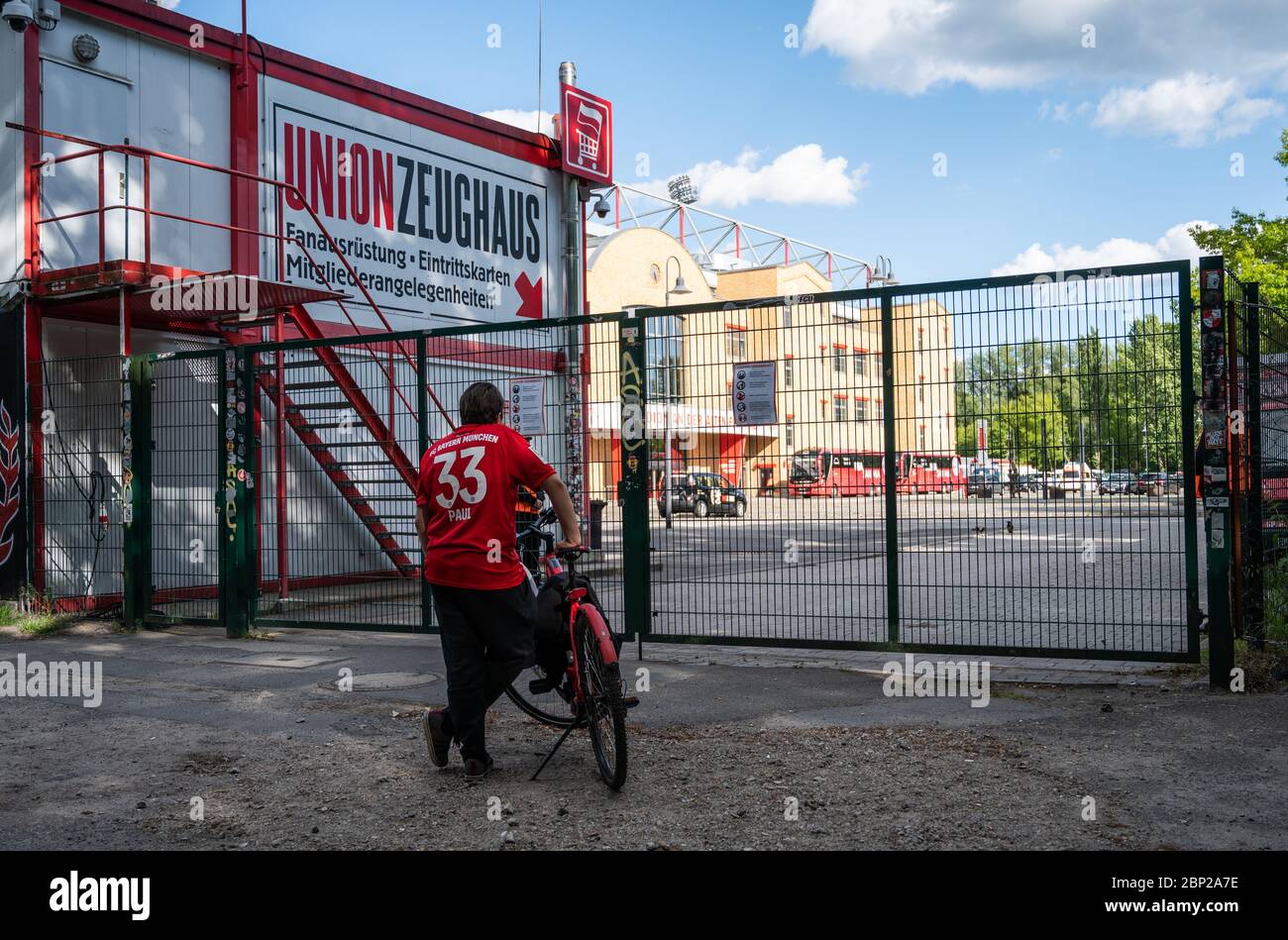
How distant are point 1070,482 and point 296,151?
10810 millimetres

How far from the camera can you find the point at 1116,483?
289 inches

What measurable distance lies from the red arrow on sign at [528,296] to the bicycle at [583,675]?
1226 centimetres

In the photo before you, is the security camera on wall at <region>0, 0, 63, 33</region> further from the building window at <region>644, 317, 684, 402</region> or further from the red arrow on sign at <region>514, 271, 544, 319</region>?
the red arrow on sign at <region>514, 271, 544, 319</region>

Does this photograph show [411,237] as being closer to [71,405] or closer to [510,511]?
[71,405]

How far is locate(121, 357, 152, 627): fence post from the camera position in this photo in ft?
36.8

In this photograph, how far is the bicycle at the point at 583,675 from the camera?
516 cm

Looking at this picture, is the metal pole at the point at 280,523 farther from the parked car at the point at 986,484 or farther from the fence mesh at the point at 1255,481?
the fence mesh at the point at 1255,481

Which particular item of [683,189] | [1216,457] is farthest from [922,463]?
[683,189]

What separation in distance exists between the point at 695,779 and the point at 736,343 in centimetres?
382

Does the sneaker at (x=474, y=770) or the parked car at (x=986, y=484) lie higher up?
the parked car at (x=986, y=484)

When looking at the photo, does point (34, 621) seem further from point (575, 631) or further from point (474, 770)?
point (575, 631)

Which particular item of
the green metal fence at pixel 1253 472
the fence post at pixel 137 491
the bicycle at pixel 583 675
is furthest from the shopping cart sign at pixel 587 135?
the bicycle at pixel 583 675

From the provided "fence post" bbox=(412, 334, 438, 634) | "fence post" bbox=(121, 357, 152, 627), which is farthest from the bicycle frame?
"fence post" bbox=(121, 357, 152, 627)

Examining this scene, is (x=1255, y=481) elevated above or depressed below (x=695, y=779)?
above
